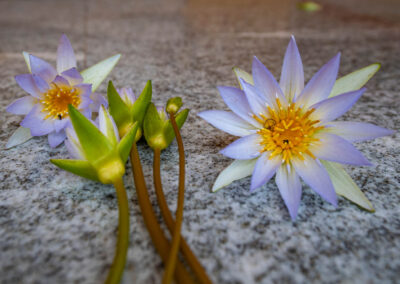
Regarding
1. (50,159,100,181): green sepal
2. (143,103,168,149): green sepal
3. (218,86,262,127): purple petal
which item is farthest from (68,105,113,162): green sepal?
(218,86,262,127): purple petal

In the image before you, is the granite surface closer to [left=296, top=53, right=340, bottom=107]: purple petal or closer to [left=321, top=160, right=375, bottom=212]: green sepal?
[left=321, top=160, right=375, bottom=212]: green sepal

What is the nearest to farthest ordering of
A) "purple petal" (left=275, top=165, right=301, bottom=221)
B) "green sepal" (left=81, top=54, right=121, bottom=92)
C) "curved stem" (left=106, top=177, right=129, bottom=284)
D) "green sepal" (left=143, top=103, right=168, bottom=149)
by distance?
Result: "curved stem" (left=106, top=177, right=129, bottom=284)
"purple petal" (left=275, top=165, right=301, bottom=221)
"green sepal" (left=143, top=103, right=168, bottom=149)
"green sepal" (left=81, top=54, right=121, bottom=92)

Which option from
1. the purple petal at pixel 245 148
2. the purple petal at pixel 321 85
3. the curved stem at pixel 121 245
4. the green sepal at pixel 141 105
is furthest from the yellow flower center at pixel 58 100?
the purple petal at pixel 321 85

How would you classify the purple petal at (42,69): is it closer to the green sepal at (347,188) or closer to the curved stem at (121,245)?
the curved stem at (121,245)

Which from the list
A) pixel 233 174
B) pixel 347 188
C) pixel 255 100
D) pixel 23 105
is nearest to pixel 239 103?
pixel 255 100

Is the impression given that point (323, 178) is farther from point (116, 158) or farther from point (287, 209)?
point (116, 158)

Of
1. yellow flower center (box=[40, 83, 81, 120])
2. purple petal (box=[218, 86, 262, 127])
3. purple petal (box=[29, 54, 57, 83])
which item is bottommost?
yellow flower center (box=[40, 83, 81, 120])

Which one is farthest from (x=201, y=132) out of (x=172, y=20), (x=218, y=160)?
(x=172, y=20)
